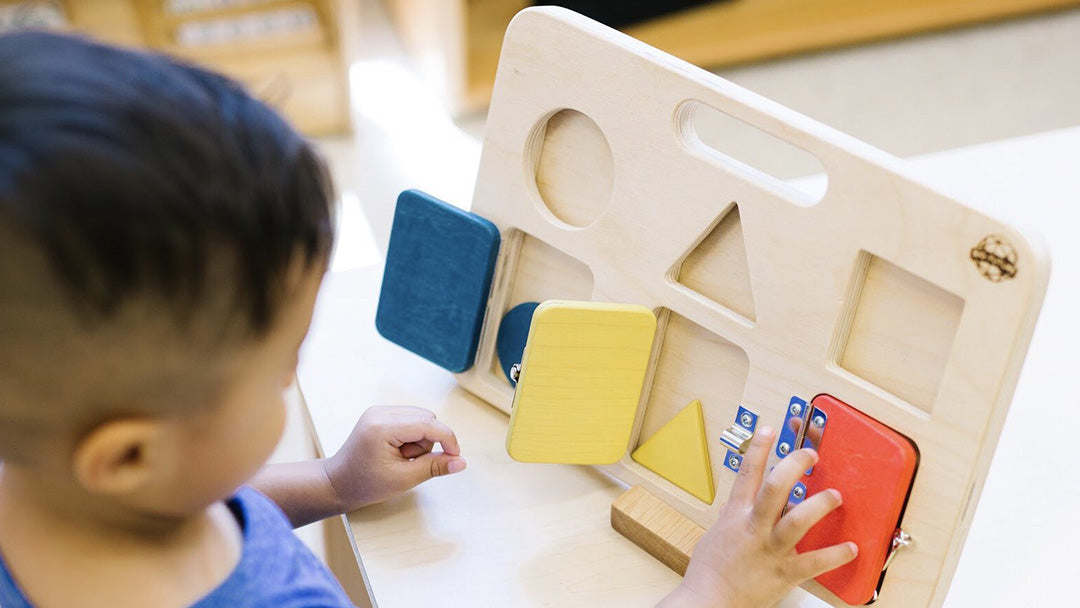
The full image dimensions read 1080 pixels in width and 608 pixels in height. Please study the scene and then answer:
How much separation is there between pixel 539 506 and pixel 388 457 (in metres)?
0.11

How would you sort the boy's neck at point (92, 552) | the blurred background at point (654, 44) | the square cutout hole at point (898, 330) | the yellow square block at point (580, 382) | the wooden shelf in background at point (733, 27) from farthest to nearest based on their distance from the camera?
the wooden shelf in background at point (733, 27) → the blurred background at point (654, 44) → the yellow square block at point (580, 382) → the square cutout hole at point (898, 330) → the boy's neck at point (92, 552)

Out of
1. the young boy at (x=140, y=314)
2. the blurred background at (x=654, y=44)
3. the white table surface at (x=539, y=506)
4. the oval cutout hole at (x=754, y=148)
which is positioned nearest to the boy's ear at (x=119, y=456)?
the young boy at (x=140, y=314)

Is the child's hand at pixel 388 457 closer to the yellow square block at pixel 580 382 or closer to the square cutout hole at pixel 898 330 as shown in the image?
the yellow square block at pixel 580 382

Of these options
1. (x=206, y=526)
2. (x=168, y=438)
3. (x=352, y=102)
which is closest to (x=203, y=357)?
(x=168, y=438)

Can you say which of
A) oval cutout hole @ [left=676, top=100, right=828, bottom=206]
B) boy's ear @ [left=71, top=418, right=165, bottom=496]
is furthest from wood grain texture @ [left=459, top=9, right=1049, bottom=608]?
oval cutout hole @ [left=676, top=100, right=828, bottom=206]

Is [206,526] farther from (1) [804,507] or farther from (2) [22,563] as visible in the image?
(1) [804,507]

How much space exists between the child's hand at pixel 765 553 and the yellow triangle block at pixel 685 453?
75mm

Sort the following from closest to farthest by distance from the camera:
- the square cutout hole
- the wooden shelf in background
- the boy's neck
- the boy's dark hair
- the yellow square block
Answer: the boy's dark hair
the boy's neck
the square cutout hole
the yellow square block
the wooden shelf in background

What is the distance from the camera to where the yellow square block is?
2.37 ft

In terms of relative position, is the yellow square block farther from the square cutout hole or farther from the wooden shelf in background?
the wooden shelf in background

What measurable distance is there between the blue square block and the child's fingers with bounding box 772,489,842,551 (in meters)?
0.28

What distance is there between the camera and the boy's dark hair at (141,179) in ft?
1.30

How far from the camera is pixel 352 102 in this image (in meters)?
2.12

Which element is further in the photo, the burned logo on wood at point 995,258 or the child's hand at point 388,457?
the child's hand at point 388,457
